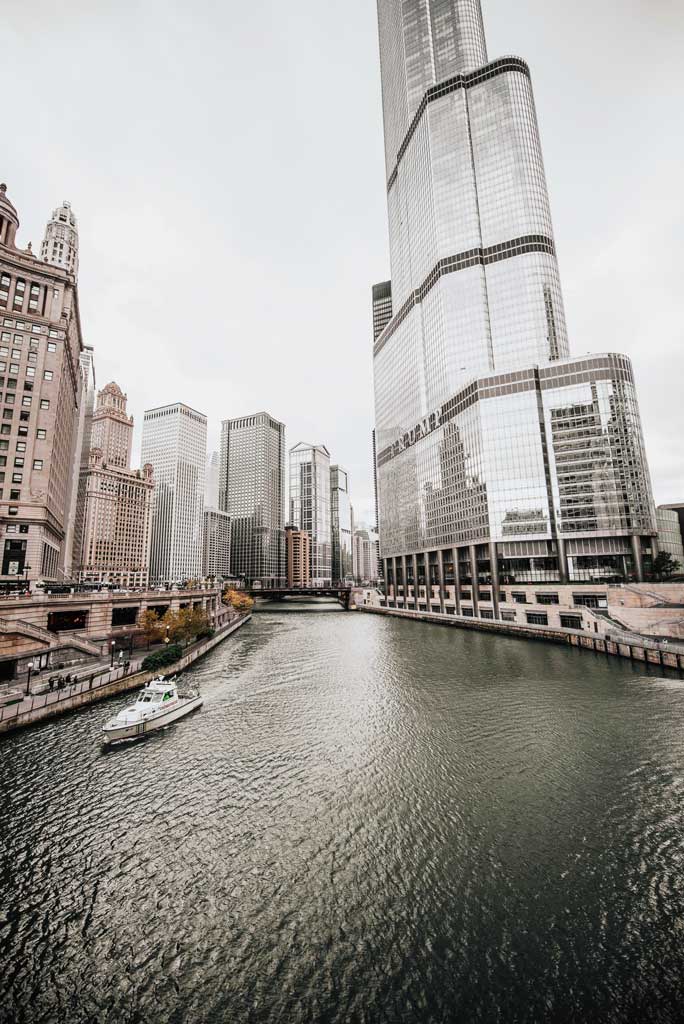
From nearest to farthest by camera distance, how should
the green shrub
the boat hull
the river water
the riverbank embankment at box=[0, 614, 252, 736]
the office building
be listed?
1. the river water
2. the boat hull
3. the riverbank embankment at box=[0, 614, 252, 736]
4. the green shrub
5. the office building

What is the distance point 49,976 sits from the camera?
44.4 feet

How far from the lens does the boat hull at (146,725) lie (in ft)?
103

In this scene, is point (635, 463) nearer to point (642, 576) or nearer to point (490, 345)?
point (642, 576)

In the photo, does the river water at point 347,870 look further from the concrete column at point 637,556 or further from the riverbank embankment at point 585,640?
the concrete column at point 637,556

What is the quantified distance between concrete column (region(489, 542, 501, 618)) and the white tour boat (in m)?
80.5

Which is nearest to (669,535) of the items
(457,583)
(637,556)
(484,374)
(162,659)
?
(637,556)

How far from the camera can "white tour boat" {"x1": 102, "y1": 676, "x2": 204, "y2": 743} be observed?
3180cm

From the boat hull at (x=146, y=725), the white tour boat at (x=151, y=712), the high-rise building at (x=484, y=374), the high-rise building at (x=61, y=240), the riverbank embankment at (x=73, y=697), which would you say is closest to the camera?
the boat hull at (x=146, y=725)

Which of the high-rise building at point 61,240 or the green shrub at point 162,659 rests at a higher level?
the high-rise building at point 61,240

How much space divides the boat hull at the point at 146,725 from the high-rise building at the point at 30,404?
42.1 metres

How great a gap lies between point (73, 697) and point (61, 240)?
7289 inches

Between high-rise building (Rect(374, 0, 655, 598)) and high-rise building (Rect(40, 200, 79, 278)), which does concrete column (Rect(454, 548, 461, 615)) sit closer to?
high-rise building (Rect(374, 0, 655, 598))

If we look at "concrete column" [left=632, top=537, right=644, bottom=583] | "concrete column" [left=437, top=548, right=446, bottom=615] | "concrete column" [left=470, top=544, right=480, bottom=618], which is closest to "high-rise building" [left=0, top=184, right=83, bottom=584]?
"concrete column" [left=470, top=544, right=480, bottom=618]

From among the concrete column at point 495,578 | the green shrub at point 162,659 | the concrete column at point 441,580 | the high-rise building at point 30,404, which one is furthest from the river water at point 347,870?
the concrete column at point 441,580
